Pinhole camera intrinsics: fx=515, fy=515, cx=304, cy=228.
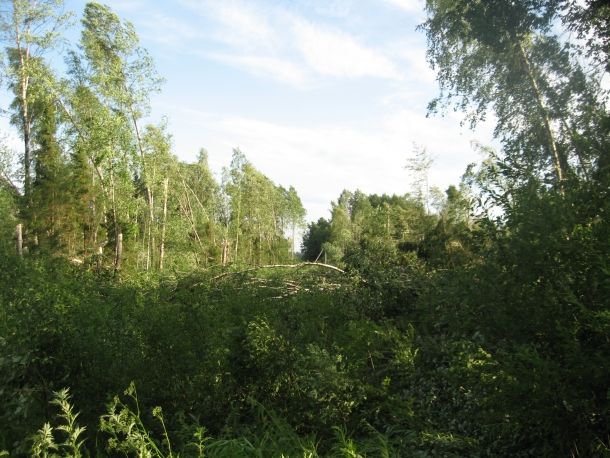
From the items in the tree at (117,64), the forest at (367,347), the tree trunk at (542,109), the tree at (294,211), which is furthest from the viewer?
the tree at (294,211)

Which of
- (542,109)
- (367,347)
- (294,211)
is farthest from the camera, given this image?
(294,211)

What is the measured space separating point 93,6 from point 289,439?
2190 cm

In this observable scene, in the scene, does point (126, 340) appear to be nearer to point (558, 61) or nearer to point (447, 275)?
point (447, 275)

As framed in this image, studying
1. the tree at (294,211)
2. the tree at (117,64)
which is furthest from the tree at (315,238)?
the tree at (117,64)

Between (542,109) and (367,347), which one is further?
(542,109)

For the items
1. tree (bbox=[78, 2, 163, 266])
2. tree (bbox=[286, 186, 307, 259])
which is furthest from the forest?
tree (bbox=[286, 186, 307, 259])

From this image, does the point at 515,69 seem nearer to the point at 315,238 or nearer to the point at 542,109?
the point at 542,109

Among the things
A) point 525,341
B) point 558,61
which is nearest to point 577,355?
point 525,341

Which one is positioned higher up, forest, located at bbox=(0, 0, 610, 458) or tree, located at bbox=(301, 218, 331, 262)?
tree, located at bbox=(301, 218, 331, 262)

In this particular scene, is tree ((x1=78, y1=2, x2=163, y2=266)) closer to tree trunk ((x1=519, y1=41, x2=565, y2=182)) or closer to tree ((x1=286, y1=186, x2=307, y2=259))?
tree trunk ((x1=519, y1=41, x2=565, y2=182))

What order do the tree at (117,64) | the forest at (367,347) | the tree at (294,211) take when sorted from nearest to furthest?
the forest at (367,347) → the tree at (117,64) → the tree at (294,211)

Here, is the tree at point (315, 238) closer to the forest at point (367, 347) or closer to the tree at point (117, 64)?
the tree at point (117, 64)

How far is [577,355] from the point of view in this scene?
121 inches

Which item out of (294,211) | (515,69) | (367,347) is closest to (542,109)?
(515,69)
